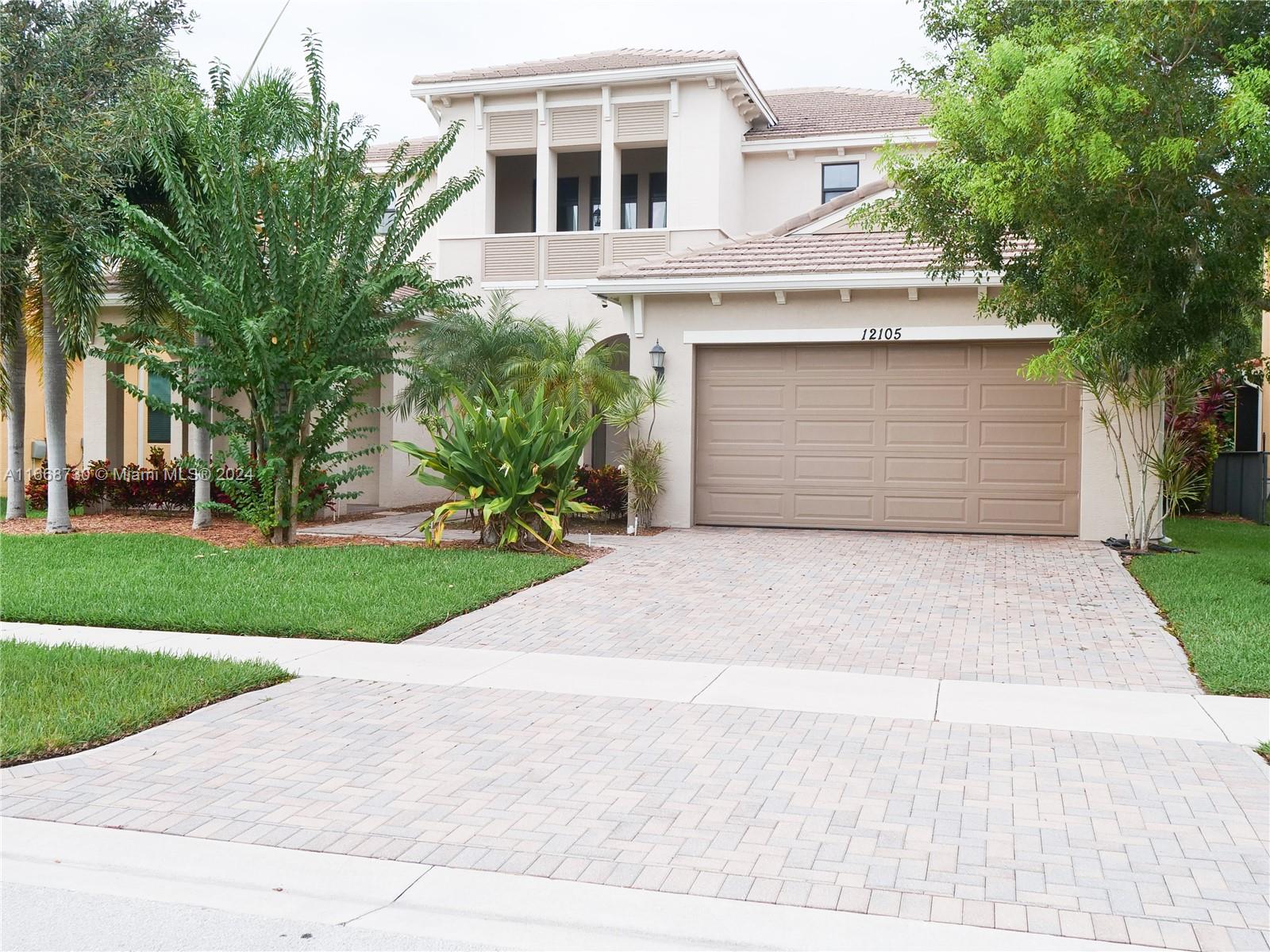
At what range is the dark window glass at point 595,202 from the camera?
2461 centimetres

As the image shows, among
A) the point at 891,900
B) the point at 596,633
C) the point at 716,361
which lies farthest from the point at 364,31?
the point at 891,900

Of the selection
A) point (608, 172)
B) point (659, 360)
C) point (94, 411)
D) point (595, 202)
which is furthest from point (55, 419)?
point (595, 202)

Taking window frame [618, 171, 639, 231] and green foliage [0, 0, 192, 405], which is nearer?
green foliage [0, 0, 192, 405]

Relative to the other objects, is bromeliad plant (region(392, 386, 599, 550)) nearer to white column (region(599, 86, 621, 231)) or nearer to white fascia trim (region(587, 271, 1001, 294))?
white fascia trim (region(587, 271, 1001, 294))

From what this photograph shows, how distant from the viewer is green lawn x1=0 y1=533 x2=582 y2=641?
9.20m

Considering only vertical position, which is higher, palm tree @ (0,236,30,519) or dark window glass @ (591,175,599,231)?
dark window glass @ (591,175,599,231)

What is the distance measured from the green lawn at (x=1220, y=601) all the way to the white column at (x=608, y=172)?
1198 cm

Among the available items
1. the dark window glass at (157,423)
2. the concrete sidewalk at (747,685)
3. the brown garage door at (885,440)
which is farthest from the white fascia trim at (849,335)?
the dark window glass at (157,423)

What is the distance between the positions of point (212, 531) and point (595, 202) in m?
12.3

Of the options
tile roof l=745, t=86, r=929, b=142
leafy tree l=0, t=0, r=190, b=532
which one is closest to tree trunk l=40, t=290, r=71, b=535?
leafy tree l=0, t=0, r=190, b=532

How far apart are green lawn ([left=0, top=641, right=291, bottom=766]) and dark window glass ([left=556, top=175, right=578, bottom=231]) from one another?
1827 cm

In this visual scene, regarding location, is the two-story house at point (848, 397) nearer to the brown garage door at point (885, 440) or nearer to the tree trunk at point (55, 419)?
the brown garage door at point (885, 440)

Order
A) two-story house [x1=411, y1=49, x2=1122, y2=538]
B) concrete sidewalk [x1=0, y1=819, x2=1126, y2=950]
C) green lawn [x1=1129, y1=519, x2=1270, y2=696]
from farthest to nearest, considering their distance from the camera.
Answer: two-story house [x1=411, y1=49, x2=1122, y2=538] → green lawn [x1=1129, y1=519, x2=1270, y2=696] → concrete sidewalk [x1=0, y1=819, x2=1126, y2=950]

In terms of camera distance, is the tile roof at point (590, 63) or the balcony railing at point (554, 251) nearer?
the tile roof at point (590, 63)
